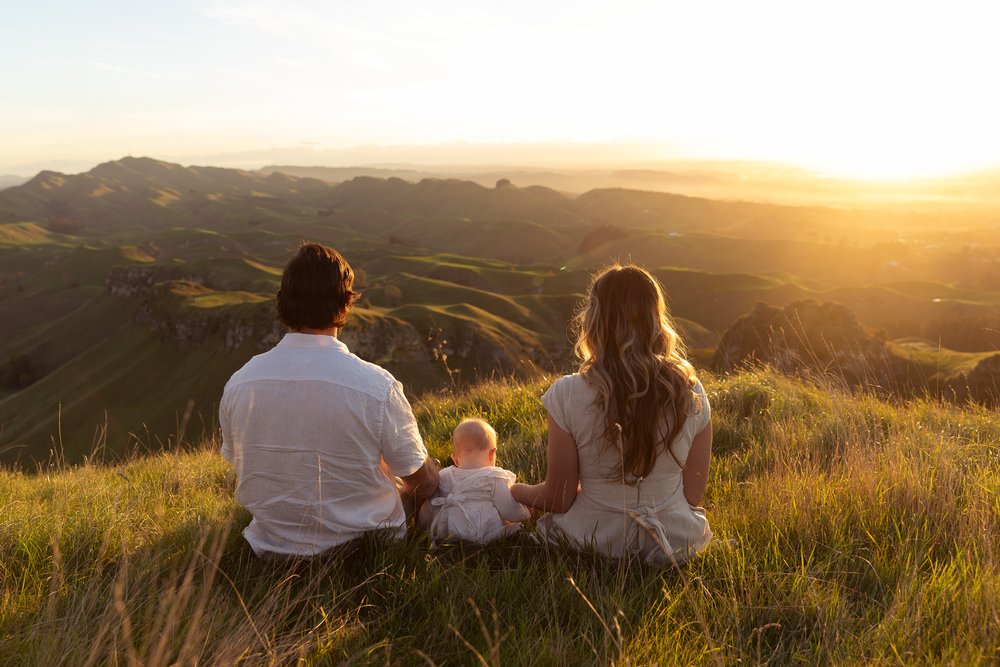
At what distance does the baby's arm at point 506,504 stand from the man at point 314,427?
2.30 ft

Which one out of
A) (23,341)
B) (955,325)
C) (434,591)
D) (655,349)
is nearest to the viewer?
(434,591)

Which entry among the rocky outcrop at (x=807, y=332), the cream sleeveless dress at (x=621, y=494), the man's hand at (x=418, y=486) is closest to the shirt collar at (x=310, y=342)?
the man's hand at (x=418, y=486)

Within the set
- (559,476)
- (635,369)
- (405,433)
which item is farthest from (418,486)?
(635,369)

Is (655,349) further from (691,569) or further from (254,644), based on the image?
(254,644)

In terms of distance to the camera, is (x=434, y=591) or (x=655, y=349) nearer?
(x=434, y=591)

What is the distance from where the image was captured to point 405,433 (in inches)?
132

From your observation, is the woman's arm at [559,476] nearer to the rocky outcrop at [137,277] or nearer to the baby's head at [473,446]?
the baby's head at [473,446]

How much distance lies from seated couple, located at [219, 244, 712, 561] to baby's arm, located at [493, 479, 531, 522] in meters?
0.28

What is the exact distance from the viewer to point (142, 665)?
6.84ft

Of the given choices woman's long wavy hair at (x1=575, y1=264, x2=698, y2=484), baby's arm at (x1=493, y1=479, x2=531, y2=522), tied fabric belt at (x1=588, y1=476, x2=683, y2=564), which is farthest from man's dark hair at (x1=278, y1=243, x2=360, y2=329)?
tied fabric belt at (x1=588, y1=476, x2=683, y2=564)

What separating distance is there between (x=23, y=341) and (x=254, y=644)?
4670 inches

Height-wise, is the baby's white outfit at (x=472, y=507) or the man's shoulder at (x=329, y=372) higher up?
the man's shoulder at (x=329, y=372)

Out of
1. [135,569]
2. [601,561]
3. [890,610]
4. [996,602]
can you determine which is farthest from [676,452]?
[135,569]

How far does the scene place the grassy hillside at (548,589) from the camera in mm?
2385
